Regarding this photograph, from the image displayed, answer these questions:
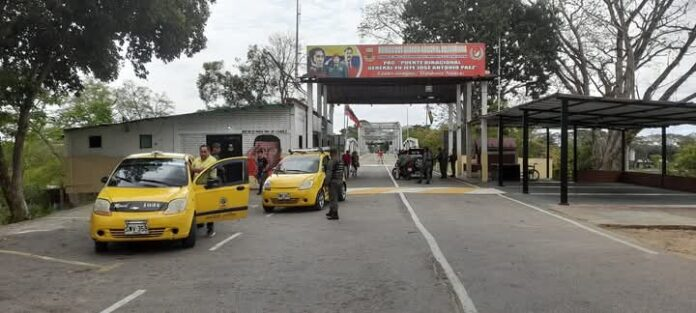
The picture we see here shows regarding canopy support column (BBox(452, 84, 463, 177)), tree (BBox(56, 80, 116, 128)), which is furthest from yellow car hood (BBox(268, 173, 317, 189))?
tree (BBox(56, 80, 116, 128))

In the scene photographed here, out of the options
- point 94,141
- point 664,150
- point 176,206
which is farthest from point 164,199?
point 664,150

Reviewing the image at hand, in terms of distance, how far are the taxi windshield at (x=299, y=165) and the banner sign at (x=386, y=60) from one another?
1160 centimetres

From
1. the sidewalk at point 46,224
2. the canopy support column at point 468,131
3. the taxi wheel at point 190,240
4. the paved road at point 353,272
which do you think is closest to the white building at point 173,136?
the canopy support column at point 468,131

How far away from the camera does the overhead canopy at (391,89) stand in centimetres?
2928

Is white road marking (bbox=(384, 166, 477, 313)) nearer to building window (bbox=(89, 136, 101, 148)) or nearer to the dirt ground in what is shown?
the dirt ground

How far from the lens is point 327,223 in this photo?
1340 centimetres

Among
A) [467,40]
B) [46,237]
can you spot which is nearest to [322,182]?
[46,237]

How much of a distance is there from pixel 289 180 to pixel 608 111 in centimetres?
1328

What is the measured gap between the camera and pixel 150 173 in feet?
34.1

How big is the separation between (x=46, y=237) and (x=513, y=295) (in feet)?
30.4

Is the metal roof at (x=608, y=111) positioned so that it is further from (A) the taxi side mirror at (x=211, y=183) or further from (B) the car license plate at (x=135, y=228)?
(B) the car license plate at (x=135, y=228)

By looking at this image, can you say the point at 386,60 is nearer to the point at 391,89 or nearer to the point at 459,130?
the point at 459,130

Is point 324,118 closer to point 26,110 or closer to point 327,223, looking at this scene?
point 26,110

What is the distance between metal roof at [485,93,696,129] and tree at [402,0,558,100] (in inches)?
368
